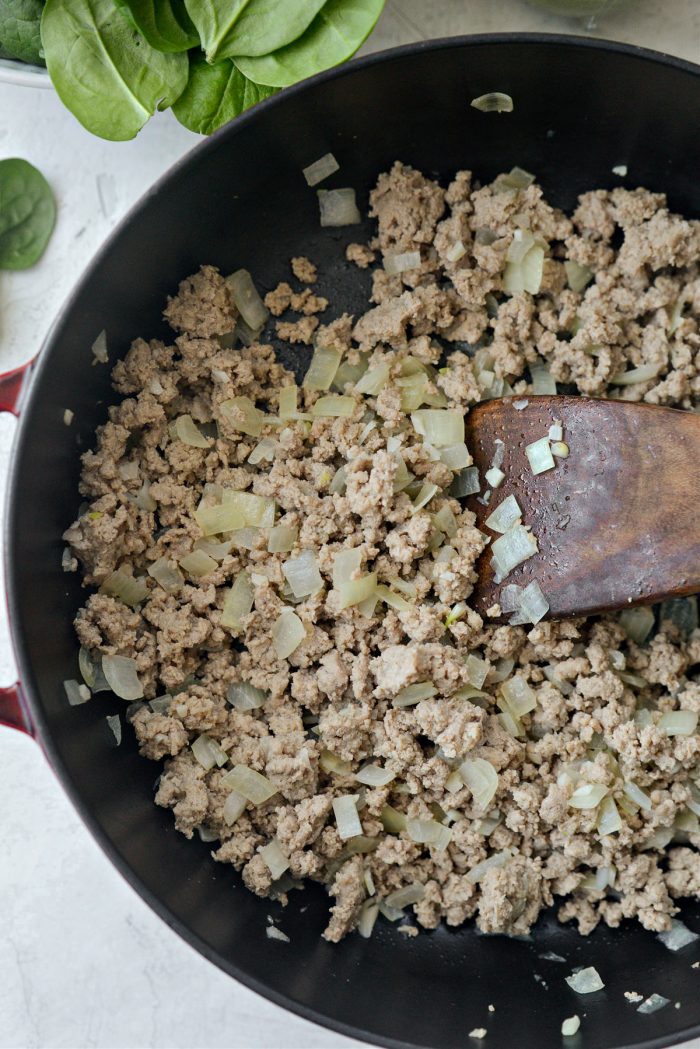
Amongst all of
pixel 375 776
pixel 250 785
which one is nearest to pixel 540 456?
pixel 375 776

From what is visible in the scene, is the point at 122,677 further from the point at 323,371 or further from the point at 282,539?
the point at 323,371

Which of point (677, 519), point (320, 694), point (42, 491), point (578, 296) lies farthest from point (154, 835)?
point (578, 296)

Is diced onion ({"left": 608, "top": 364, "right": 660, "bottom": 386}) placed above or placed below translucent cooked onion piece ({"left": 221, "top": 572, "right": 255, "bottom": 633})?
above

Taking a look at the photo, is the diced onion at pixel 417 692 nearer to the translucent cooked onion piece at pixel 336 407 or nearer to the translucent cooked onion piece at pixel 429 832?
the translucent cooked onion piece at pixel 429 832

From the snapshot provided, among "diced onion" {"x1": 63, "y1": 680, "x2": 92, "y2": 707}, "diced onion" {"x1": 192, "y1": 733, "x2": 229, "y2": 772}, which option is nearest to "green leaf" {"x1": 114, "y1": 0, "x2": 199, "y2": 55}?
"diced onion" {"x1": 63, "y1": 680, "x2": 92, "y2": 707}

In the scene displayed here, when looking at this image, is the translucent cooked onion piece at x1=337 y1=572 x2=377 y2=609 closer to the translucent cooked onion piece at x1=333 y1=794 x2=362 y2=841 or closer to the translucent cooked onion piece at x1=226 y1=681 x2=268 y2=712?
the translucent cooked onion piece at x1=226 y1=681 x2=268 y2=712

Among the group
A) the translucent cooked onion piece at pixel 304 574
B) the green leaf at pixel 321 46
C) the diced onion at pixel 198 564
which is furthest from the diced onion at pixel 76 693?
the green leaf at pixel 321 46

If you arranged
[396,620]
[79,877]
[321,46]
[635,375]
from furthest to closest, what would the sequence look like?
1. [79,877]
2. [635,375]
3. [396,620]
4. [321,46]
